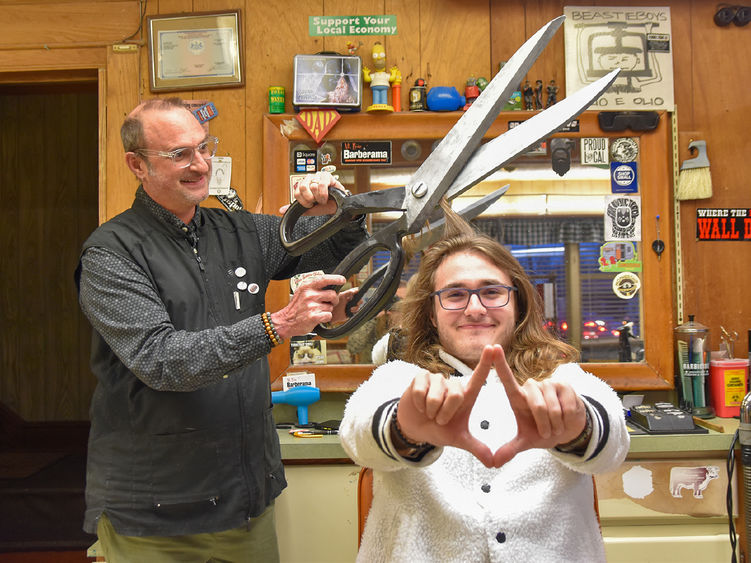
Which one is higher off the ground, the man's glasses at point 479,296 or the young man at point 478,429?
the man's glasses at point 479,296

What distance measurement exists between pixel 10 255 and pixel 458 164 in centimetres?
458

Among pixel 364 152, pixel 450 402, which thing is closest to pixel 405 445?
pixel 450 402

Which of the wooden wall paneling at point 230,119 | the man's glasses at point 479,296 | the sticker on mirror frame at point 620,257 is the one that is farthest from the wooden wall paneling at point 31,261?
the man's glasses at point 479,296

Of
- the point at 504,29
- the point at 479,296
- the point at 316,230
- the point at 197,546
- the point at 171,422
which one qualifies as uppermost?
the point at 504,29

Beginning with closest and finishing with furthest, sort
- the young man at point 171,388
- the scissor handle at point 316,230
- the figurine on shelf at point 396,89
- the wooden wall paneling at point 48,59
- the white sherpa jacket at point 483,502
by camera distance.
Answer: the white sherpa jacket at point 483,502
the scissor handle at point 316,230
the young man at point 171,388
the figurine on shelf at point 396,89
the wooden wall paneling at point 48,59

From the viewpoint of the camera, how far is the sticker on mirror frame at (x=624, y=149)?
2.68m

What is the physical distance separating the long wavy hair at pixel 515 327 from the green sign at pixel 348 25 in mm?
1557

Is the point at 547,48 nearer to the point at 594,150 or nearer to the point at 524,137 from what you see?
the point at 594,150

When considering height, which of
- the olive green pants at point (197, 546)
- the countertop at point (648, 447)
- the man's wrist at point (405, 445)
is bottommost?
the olive green pants at point (197, 546)

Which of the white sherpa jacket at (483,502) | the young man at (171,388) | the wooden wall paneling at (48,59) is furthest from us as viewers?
the wooden wall paneling at (48,59)

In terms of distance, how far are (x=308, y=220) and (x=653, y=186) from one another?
5.62ft

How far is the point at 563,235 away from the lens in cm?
270

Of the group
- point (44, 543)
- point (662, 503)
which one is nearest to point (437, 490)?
point (662, 503)

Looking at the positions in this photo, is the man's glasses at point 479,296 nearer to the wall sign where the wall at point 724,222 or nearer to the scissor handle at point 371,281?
the scissor handle at point 371,281
